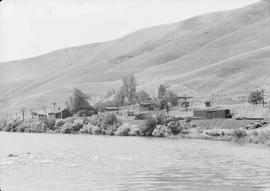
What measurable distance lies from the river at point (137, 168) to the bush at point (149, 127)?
904 inches

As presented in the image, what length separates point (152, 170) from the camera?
4125cm

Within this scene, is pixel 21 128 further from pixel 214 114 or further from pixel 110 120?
pixel 214 114

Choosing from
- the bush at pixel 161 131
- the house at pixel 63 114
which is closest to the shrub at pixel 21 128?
the house at pixel 63 114

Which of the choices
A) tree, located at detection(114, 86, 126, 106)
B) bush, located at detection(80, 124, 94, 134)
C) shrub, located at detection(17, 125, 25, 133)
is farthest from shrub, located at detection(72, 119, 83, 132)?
tree, located at detection(114, 86, 126, 106)

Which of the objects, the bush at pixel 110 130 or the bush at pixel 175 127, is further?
the bush at pixel 110 130

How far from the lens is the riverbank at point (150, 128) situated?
228 ft

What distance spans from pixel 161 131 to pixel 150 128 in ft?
12.2

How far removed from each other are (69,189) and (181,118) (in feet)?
185

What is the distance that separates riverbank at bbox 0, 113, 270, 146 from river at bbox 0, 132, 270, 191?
29.6 feet

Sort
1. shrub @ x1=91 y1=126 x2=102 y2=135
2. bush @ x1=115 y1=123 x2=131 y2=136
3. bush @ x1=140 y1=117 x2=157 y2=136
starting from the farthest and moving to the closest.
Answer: shrub @ x1=91 y1=126 x2=102 y2=135, bush @ x1=115 y1=123 x2=131 y2=136, bush @ x1=140 y1=117 x2=157 y2=136

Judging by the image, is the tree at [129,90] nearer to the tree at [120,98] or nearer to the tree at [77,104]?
the tree at [120,98]

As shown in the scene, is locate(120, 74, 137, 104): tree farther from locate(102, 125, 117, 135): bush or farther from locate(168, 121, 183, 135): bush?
locate(168, 121, 183, 135): bush

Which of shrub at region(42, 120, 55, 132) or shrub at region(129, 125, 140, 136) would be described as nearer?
shrub at region(129, 125, 140, 136)

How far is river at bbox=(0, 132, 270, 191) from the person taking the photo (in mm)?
35688
